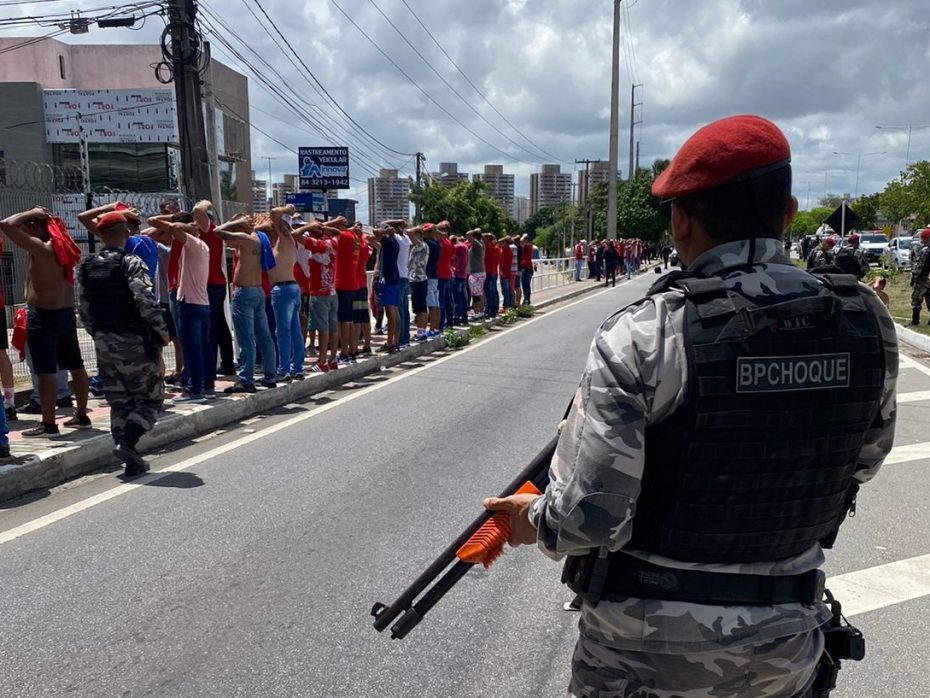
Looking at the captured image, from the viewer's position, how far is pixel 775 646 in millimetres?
1685

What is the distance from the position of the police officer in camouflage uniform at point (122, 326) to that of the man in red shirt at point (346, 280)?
4.24 meters

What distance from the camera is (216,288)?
8.84 m

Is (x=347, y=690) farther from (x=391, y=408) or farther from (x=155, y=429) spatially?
(x=391, y=408)

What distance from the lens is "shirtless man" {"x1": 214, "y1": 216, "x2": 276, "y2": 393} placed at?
8.25 m

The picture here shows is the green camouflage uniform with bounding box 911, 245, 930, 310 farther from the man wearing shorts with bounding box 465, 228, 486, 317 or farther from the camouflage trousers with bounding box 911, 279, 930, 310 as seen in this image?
the man wearing shorts with bounding box 465, 228, 486, 317

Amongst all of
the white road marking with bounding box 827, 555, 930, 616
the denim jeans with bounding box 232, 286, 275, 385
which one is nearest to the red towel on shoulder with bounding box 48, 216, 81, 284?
the denim jeans with bounding box 232, 286, 275, 385

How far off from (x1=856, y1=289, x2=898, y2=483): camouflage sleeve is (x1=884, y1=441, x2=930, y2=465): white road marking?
507 centimetres

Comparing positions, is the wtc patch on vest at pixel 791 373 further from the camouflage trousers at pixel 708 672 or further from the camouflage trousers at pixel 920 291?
the camouflage trousers at pixel 920 291

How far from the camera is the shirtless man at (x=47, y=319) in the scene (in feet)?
21.8

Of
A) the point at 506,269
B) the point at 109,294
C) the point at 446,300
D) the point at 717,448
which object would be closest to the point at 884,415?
the point at 717,448

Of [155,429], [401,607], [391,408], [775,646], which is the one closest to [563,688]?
[401,607]

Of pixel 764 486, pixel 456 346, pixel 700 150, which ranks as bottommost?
pixel 456 346

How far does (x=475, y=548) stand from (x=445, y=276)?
1201 cm

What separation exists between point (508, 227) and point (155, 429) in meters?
73.1
